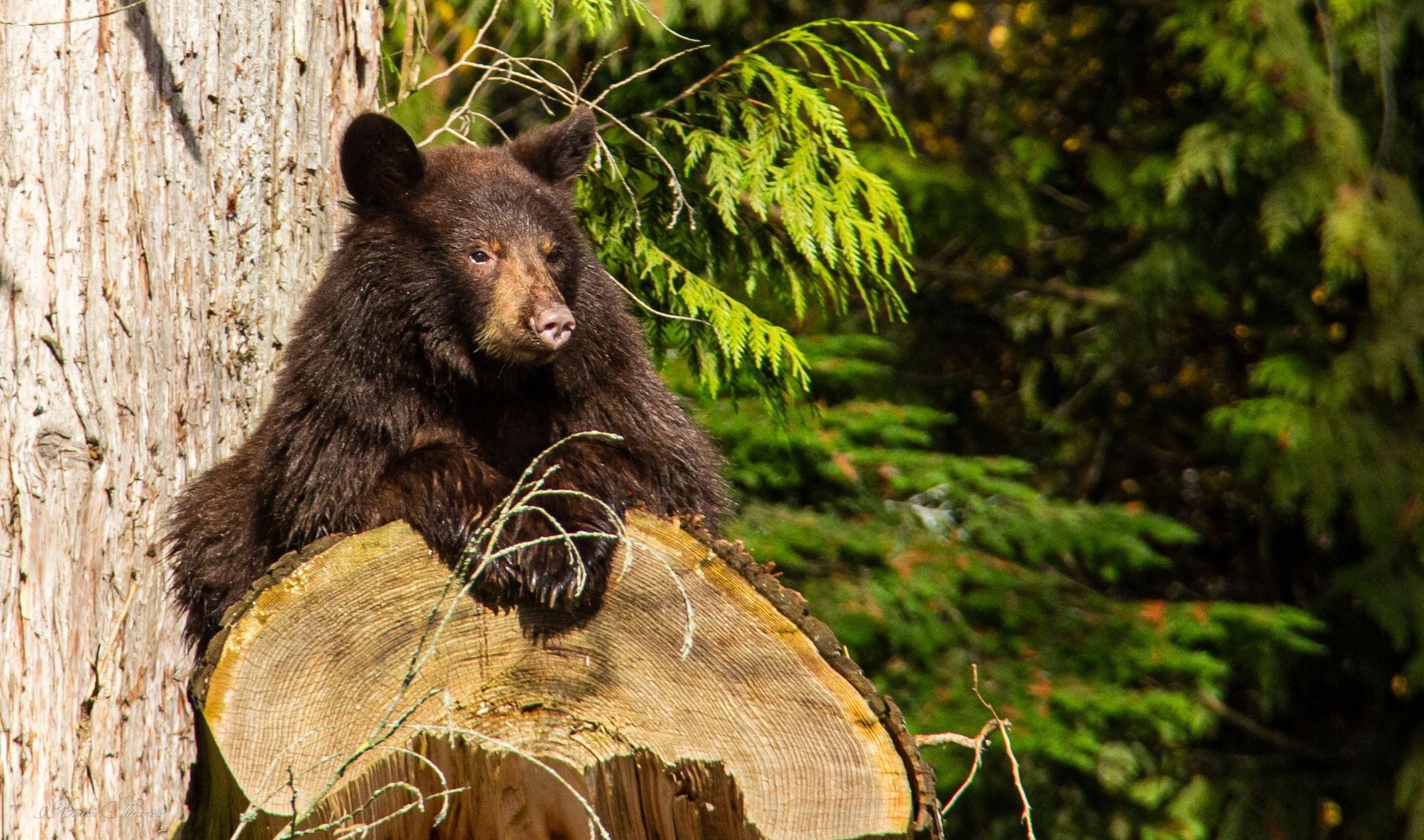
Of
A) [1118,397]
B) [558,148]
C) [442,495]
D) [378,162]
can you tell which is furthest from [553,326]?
[1118,397]

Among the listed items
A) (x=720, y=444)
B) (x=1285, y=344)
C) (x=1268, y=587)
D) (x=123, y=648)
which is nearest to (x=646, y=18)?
(x=720, y=444)

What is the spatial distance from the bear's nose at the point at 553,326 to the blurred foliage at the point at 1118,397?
2.02 metres

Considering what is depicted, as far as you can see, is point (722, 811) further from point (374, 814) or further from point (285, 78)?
point (285, 78)

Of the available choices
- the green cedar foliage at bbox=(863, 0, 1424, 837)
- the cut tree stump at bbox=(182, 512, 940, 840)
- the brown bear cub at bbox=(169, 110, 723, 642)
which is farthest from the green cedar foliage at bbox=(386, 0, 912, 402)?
the green cedar foliage at bbox=(863, 0, 1424, 837)

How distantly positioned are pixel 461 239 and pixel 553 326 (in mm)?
504

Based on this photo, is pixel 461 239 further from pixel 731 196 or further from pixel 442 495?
pixel 731 196

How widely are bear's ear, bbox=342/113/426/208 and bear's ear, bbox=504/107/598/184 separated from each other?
13.8 inches

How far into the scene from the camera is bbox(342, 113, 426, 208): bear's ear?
3447 millimetres

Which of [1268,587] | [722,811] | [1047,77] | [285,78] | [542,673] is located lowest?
[1268,587]

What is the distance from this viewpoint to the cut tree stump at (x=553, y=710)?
2582 mm

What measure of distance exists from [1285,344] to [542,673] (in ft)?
21.7

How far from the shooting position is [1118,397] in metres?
9.48

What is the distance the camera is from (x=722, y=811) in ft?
8.57

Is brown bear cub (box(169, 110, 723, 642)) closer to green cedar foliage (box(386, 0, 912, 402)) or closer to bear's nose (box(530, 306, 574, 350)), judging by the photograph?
bear's nose (box(530, 306, 574, 350))
